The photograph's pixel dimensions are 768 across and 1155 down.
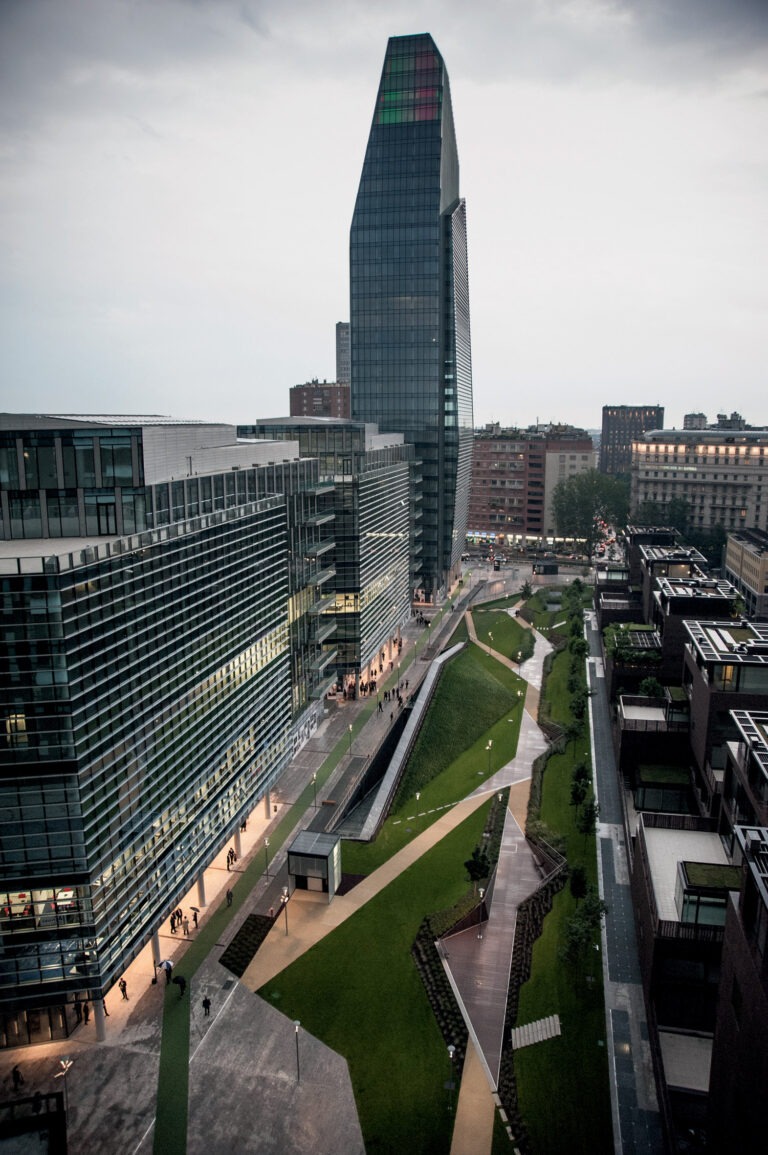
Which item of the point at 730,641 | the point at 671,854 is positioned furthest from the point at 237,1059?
the point at 730,641

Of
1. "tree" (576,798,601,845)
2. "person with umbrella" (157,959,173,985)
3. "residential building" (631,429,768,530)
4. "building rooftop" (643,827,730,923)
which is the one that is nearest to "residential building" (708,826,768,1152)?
"building rooftop" (643,827,730,923)

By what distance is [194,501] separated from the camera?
172 feet

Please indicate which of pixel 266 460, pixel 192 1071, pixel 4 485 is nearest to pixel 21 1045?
pixel 192 1071

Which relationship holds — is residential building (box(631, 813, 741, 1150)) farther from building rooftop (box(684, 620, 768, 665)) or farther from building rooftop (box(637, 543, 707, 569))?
building rooftop (box(637, 543, 707, 569))

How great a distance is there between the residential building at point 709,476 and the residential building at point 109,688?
136414mm

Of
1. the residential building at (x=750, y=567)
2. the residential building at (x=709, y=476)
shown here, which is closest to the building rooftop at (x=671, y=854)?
the residential building at (x=750, y=567)

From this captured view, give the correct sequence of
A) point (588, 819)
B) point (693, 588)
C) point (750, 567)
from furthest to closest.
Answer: point (750, 567) < point (693, 588) < point (588, 819)

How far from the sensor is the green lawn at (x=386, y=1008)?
38969 millimetres

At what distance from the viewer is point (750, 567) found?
128 m

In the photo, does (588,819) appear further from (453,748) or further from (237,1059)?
(237,1059)

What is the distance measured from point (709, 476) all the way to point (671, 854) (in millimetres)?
136636

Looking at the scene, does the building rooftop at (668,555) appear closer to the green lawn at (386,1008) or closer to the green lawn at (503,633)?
the green lawn at (503,633)

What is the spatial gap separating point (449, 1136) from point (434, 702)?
58.2 m

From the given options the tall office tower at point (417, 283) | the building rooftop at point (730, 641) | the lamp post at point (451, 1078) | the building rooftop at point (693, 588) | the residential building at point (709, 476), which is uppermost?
the tall office tower at point (417, 283)
